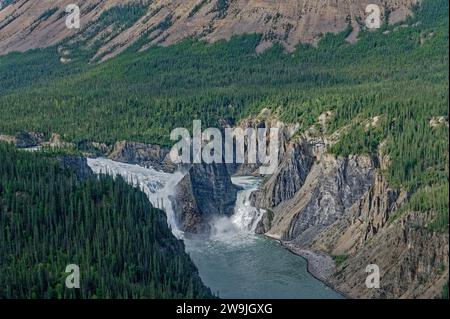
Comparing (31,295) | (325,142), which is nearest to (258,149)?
(325,142)

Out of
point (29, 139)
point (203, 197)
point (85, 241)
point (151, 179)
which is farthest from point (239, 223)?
point (29, 139)

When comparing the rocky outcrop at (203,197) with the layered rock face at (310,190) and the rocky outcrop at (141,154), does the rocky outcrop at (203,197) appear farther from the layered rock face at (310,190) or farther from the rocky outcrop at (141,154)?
the rocky outcrop at (141,154)

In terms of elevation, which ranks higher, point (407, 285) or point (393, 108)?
point (393, 108)

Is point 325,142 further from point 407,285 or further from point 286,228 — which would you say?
point 407,285

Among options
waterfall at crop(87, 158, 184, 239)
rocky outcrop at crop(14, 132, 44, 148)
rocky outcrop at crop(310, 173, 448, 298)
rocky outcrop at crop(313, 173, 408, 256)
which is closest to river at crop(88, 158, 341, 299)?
waterfall at crop(87, 158, 184, 239)

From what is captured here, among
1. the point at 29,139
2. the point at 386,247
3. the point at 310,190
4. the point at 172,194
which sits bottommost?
the point at 386,247

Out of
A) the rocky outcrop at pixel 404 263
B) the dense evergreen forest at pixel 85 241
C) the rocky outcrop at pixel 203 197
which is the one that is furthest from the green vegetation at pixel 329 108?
the dense evergreen forest at pixel 85 241

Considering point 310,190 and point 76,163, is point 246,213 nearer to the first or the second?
point 310,190
